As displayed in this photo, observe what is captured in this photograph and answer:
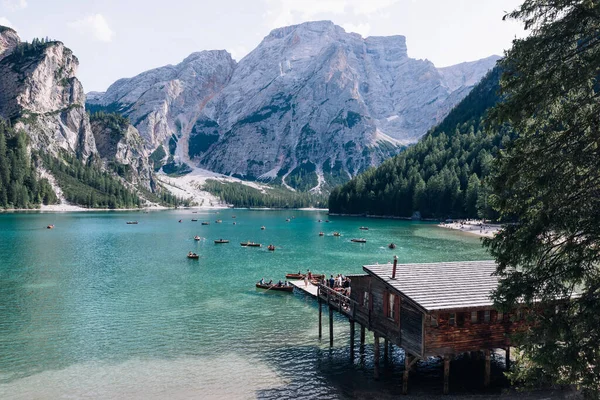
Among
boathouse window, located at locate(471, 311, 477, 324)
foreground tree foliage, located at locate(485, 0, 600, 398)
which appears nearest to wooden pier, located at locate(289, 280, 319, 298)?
boathouse window, located at locate(471, 311, 477, 324)

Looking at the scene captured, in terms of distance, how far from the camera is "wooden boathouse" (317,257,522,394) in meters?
31.1

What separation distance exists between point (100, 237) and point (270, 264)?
7244 cm

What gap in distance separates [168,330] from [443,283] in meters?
30.9

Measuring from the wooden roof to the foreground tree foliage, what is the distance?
10989mm

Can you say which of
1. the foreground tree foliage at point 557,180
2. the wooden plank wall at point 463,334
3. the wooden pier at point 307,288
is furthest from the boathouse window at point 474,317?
the wooden pier at point 307,288

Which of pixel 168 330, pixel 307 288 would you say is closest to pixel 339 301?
pixel 168 330

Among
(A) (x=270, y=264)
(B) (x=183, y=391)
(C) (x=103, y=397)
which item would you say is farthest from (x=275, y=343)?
(A) (x=270, y=264)

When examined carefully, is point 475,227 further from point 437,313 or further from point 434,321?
point 437,313

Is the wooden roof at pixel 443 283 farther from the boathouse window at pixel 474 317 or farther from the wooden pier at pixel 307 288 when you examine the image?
the wooden pier at pixel 307 288

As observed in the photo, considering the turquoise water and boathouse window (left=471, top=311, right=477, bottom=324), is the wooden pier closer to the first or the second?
the turquoise water

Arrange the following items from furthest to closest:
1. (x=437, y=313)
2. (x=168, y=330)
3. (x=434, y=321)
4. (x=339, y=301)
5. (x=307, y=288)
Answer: (x=307, y=288)
(x=168, y=330)
(x=339, y=301)
(x=434, y=321)
(x=437, y=313)

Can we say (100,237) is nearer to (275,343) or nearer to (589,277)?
(275,343)

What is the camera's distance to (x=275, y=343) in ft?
148

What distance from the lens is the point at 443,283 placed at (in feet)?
112
